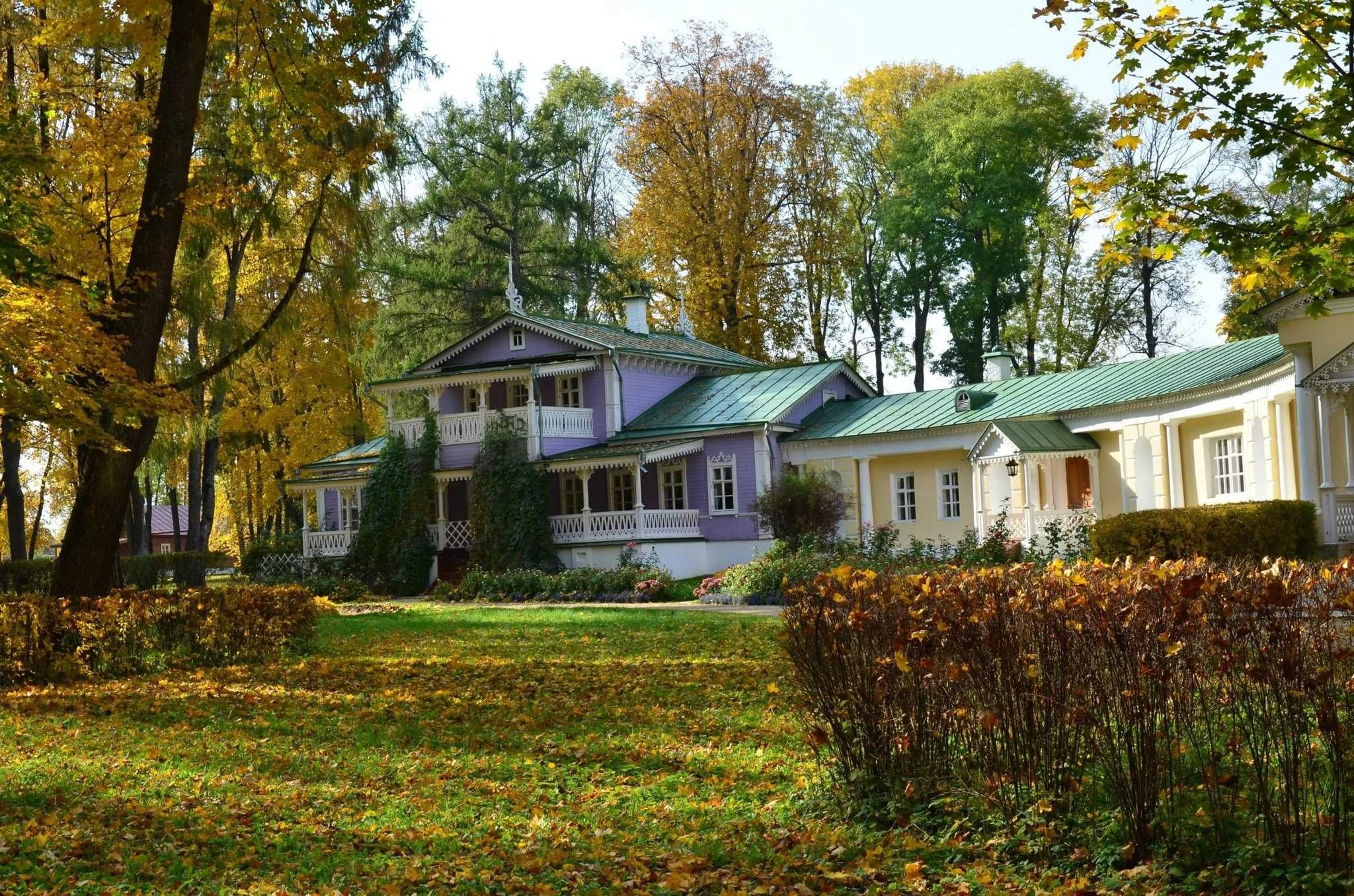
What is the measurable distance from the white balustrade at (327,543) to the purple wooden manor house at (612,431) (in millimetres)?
36

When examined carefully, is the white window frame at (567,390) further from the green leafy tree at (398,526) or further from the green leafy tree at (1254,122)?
the green leafy tree at (1254,122)

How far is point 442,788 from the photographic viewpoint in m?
8.07

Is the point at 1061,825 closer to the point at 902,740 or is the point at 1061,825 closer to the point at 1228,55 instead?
the point at 902,740

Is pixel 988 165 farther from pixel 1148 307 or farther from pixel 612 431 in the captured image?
pixel 612 431

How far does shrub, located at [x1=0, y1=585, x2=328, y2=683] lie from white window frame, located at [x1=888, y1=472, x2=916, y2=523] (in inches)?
727

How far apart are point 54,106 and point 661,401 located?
771 inches

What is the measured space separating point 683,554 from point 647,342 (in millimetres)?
7210

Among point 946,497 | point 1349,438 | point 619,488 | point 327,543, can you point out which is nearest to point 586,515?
point 619,488

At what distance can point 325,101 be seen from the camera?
1631cm

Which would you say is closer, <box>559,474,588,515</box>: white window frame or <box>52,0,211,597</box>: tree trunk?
<box>52,0,211,597</box>: tree trunk

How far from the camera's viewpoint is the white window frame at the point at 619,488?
3353 cm

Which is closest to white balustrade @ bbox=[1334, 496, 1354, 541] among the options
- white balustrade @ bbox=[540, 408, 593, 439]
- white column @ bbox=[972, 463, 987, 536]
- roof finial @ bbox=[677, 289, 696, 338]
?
white column @ bbox=[972, 463, 987, 536]

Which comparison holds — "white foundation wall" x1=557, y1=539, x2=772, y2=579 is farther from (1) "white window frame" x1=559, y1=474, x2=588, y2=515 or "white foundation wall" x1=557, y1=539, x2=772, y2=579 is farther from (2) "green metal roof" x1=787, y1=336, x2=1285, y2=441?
(2) "green metal roof" x1=787, y1=336, x2=1285, y2=441

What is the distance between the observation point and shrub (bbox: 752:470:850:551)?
93.0ft
